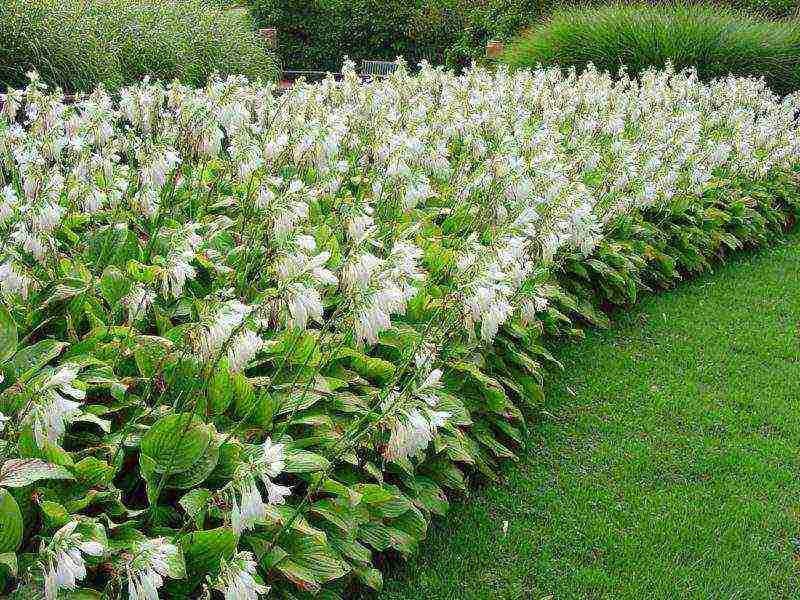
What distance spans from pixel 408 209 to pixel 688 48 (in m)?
9.55

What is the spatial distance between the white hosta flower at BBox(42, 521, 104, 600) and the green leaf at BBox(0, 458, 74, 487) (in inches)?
17.2

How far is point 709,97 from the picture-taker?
10188 mm

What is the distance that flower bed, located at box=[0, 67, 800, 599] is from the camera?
2582 mm

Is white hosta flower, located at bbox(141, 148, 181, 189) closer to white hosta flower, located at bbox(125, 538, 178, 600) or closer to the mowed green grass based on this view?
the mowed green grass

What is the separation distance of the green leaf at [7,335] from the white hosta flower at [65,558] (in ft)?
3.93

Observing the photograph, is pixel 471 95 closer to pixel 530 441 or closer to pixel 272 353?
pixel 530 441

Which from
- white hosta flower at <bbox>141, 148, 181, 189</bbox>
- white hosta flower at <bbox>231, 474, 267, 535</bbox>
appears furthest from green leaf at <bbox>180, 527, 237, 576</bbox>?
white hosta flower at <bbox>141, 148, 181, 189</bbox>

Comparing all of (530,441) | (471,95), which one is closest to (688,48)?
(471,95)

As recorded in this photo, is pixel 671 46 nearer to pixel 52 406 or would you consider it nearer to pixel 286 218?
pixel 286 218

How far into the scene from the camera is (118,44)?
10.8 metres

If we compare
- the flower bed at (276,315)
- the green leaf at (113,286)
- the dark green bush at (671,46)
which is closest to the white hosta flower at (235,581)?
the flower bed at (276,315)

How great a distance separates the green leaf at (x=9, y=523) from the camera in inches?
93.7

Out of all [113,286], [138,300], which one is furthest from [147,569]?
[113,286]

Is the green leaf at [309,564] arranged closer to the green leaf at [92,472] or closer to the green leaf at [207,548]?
the green leaf at [207,548]
